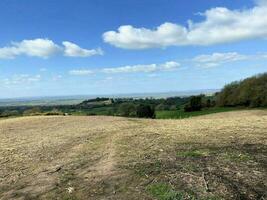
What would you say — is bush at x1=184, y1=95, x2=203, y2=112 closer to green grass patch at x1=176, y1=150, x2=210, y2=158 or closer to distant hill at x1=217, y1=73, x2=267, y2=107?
distant hill at x1=217, y1=73, x2=267, y2=107

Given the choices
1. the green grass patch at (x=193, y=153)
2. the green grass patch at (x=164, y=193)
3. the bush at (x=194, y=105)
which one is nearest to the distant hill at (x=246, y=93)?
the bush at (x=194, y=105)

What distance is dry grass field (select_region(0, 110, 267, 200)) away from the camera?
912 centimetres

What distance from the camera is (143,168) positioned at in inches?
420

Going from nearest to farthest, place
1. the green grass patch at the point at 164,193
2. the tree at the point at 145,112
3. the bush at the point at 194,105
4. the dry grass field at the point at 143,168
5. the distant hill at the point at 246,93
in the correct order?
the green grass patch at the point at 164,193
the dry grass field at the point at 143,168
the tree at the point at 145,112
the distant hill at the point at 246,93
the bush at the point at 194,105

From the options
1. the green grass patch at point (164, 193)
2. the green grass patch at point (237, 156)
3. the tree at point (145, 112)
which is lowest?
the tree at point (145, 112)

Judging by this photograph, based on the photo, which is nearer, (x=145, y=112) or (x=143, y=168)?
(x=143, y=168)

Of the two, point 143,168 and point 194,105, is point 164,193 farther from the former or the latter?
point 194,105

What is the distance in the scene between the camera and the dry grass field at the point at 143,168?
912 cm

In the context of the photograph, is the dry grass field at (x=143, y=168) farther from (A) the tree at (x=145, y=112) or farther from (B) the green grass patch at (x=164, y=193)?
(A) the tree at (x=145, y=112)

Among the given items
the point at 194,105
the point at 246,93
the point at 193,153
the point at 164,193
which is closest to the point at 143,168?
the point at 164,193

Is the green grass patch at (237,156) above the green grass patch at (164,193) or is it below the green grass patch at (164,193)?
above

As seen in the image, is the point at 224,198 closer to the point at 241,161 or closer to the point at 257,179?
the point at 257,179

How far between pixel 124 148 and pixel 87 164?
6.49ft

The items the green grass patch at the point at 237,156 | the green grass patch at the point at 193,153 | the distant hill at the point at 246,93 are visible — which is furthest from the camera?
the distant hill at the point at 246,93
